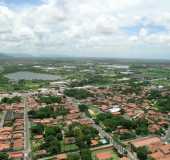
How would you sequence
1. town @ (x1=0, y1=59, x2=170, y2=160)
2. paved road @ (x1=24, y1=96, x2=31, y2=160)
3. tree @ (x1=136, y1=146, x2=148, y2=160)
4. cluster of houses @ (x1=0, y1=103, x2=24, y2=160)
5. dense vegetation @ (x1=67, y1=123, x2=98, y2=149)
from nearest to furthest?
tree @ (x1=136, y1=146, x2=148, y2=160) < town @ (x1=0, y1=59, x2=170, y2=160) < paved road @ (x1=24, y1=96, x2=31, y2=160) < cluster of houses @ (x1=0, y1=103, x2=24, y2=160) < dense vegetation @ (x1=67, y1=123, x2=98, y2=149)

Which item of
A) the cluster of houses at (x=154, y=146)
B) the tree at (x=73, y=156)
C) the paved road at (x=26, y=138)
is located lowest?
the paved road at (x=26, y=138)

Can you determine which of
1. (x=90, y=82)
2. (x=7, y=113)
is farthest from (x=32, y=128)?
(x=90, y=82)

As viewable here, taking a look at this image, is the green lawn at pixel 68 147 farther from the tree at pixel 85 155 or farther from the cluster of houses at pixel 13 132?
the cluster of houses at pixel 13 132

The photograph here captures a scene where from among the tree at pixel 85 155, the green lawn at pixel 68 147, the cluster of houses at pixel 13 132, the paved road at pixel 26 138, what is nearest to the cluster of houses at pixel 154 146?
the tree at pixel 85 155

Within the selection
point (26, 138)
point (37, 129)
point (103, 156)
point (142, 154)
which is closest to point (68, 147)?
point (103, 156)

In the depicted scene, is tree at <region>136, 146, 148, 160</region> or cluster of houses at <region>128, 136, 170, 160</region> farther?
cluster of houses at <region>128, 136, 170, 160</region>

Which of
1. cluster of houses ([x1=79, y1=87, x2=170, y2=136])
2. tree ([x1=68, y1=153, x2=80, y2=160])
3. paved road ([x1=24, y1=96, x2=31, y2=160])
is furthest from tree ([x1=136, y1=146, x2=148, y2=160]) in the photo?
paved road ([x1=24, y1=96, x2=31, y2=160])

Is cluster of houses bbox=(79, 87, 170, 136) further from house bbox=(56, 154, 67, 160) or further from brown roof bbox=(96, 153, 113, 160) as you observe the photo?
house bbox=(56, 154, 67, 160)

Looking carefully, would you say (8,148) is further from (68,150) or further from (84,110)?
(84,110)

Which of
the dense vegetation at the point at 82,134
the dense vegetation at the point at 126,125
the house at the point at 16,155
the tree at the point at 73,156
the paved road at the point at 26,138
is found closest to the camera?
the tree at the point at 73,156
